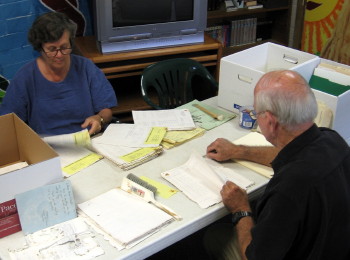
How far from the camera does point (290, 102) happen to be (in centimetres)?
131

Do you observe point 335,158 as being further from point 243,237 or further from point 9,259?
point 9,259

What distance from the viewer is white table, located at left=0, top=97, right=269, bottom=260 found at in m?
1.37

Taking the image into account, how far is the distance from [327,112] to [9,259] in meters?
1.42

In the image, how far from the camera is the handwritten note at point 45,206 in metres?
1.36

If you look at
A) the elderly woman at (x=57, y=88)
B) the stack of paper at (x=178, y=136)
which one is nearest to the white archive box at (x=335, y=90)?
the stack of paper at (x=178, y=136)

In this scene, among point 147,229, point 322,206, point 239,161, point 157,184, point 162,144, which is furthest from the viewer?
point 162,144

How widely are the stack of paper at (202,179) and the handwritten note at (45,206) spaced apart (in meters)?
0.42

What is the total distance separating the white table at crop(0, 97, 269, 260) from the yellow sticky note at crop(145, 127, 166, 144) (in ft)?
0.28

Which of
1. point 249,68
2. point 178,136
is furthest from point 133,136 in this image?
point 249,68

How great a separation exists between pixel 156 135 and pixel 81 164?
0.38 metres

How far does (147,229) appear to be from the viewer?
4.62 ft

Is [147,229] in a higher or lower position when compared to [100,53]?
lower

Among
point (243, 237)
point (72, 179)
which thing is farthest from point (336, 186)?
point (72, 179)

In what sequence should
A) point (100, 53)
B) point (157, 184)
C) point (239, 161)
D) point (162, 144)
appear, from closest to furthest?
point (157, 184) < point (239, 161) < point (162, 144) < point (100, 53)
